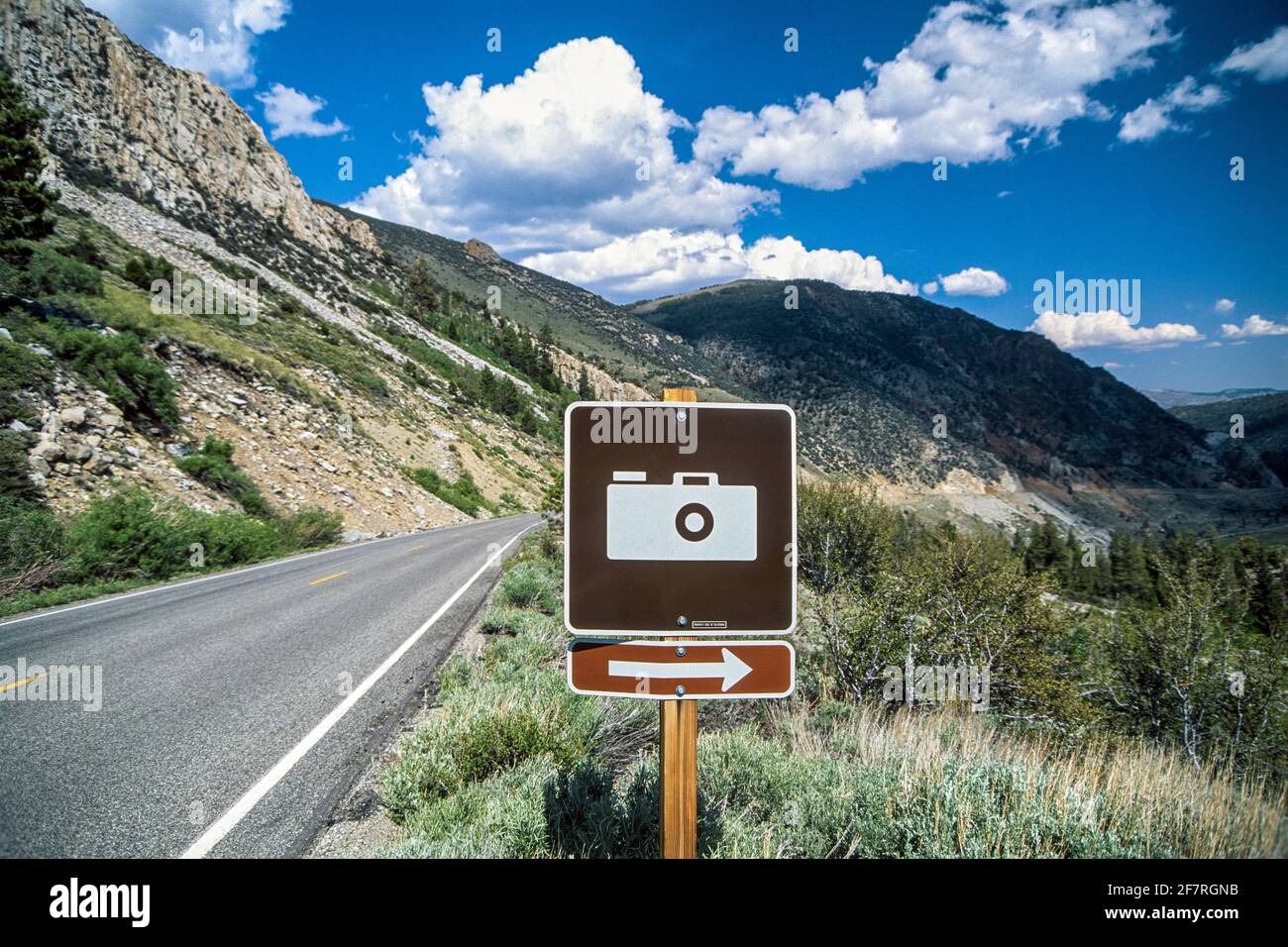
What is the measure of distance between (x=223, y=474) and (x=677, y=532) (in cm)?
1862

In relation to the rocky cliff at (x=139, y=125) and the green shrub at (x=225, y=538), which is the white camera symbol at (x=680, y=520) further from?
the rocky cliff at (x=139, y=125)

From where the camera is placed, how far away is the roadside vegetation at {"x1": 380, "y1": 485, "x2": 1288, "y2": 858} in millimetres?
2422

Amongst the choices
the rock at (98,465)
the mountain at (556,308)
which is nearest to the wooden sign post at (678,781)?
the rock at (98,465)

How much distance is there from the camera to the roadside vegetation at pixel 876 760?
242cm

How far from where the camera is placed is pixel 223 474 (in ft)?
52.2

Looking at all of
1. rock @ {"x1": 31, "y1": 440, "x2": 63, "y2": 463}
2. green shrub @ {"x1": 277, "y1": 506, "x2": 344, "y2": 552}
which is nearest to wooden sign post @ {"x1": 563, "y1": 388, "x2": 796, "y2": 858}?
rock @ {"x1": 31, "y1": 440, "x2": 63, "y2": 463}

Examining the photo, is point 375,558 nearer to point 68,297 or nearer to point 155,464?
point 155,464

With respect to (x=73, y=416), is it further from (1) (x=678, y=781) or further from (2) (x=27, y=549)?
(1) (x=678, y=781)

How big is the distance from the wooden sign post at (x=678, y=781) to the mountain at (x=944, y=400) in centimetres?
6488

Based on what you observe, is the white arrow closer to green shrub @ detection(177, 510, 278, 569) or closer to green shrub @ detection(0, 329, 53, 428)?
green shrub @ detection(177, 510, 278, 569)

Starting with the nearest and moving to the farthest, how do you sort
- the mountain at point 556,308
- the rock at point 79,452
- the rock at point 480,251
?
the rock at point 79,452 → the mountain at point 556,308 → the rock at point 480,251

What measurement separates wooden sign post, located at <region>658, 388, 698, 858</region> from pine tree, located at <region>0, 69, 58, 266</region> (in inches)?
921
